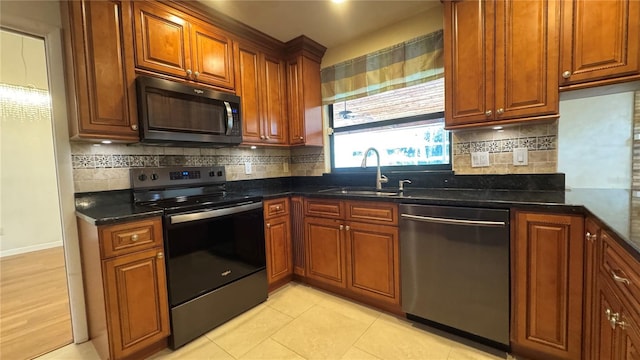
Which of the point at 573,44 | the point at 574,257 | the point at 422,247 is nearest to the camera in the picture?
the point at 574,257

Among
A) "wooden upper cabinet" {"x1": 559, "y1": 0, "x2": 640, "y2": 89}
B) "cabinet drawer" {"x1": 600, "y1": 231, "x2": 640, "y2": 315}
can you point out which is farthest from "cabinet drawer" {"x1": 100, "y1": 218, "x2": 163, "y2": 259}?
"wooden upper cabinet" {"x1": 559, "y1": 0, "x2": 640, "y2": 89}

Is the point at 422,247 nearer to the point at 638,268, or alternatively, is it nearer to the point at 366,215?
the point at 366,215

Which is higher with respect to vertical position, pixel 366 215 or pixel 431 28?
pixel 431 28

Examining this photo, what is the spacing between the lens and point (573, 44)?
Result: 1479 mm

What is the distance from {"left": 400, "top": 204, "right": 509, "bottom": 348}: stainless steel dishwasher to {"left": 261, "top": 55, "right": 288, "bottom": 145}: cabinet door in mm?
1452

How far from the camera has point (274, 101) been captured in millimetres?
2641

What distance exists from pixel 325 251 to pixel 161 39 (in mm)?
1996

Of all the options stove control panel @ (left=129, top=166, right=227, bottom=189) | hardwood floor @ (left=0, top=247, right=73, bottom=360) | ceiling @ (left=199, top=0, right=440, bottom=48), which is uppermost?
ceiling @ (left=199, top=0, right=440, bottom=48)

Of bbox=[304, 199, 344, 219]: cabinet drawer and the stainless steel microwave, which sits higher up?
the stainless steel microwave

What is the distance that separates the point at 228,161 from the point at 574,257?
2548 mm

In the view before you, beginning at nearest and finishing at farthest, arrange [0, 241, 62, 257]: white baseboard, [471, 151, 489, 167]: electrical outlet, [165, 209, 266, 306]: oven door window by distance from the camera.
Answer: [165, 209, 266, 306]: oven door window → [471, 151, 489, 167]: electrical outlet → [0, 241, 62, 257]: white baseboard

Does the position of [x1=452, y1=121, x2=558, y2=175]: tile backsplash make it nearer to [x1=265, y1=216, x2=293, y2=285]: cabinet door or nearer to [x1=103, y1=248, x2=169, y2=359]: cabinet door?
[x1=265, y1=216, x2=293, y2=285]: cabinet door

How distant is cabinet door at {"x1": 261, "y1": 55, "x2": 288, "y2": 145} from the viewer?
8.37ft

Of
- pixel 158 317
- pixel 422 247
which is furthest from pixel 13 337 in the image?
pixel 422 247
